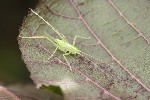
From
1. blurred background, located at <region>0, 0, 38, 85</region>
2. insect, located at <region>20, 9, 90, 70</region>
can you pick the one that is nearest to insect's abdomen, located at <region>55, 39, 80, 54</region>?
insect, located at <region>20, 9, 90, 70</region>

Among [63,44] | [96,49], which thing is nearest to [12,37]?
[63,44]

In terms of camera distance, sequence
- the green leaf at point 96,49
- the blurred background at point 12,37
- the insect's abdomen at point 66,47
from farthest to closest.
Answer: the blurred background at point 12,37, the insect's abdomen at point 66,47, the green leaf at point 96,49

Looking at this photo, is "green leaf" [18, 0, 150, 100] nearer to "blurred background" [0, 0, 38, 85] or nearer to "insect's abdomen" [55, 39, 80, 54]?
"insect's abdomen" [55, 39, 80, 54]

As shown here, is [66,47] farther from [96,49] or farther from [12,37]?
[12,37]

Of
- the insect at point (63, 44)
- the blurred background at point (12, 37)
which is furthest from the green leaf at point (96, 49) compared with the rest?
the blurred background at point (12, 37)

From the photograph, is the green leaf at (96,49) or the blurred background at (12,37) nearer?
the green leaf at (96,49)

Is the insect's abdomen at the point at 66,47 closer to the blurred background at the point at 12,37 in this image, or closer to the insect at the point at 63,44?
the insect at the point at 63,44
